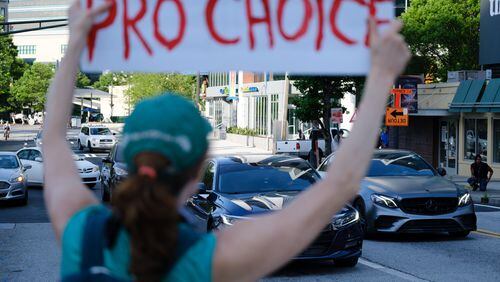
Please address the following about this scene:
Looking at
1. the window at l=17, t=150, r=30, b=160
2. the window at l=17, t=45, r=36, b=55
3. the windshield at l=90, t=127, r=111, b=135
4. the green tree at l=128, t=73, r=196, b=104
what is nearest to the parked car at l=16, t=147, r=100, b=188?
the window at l=17, t=150, r=30, b=160

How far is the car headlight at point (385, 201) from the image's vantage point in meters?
13.3

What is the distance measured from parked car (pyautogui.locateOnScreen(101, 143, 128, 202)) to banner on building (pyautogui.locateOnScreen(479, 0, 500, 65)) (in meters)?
17.5

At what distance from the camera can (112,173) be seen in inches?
762

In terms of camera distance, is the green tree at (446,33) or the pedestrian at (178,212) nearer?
the pedestrian at (178,212)

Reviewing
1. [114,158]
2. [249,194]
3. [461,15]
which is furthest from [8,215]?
[461,15]

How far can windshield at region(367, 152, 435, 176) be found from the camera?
577 inches

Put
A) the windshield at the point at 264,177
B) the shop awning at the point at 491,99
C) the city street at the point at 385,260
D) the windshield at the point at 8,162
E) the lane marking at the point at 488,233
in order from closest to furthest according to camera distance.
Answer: the city street at the point at 385,260
the windshield at the point at 264,177
the lane marking at the point at 488,233
the windshield at the point at 8,162
the shop awning at the point at 491,99

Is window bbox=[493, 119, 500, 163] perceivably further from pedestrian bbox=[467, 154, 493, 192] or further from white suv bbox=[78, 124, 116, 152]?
white suv bbox=[78, 124, 116, 152]

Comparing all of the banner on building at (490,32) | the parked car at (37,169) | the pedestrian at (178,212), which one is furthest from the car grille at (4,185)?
the banner on building at (490,32)

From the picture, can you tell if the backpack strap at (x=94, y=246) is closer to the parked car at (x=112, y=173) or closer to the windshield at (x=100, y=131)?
the parked car at (x=112, y=173)

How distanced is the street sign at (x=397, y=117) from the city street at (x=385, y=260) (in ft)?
37.2

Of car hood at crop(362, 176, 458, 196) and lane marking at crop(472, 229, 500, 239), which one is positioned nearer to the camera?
car hood at crop(362, 176, 458, 196)

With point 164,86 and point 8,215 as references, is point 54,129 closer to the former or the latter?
point 8,215

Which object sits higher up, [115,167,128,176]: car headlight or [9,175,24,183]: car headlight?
[115,167,128,176]: car headlight
